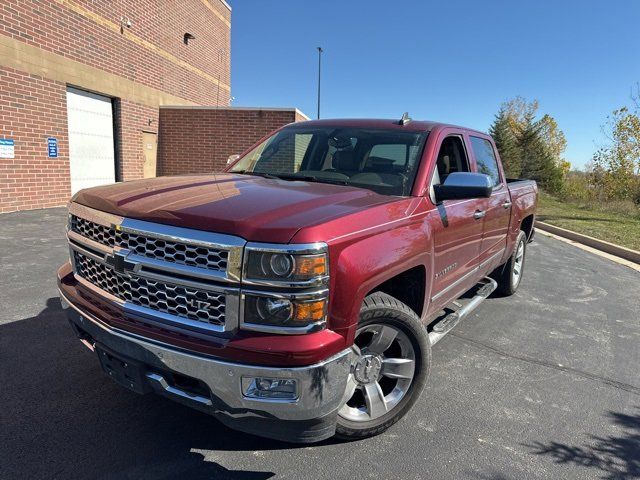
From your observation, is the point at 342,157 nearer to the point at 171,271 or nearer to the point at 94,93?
the point at 171,271

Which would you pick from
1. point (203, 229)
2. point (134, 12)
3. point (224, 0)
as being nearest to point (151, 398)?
point (203, 229)

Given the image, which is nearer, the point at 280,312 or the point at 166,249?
the point at 280,312

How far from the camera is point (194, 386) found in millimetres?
2148

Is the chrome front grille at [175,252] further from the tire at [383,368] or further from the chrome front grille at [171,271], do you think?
the tire at [383,368]

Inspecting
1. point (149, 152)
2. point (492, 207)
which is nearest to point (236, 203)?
point (492, 207)

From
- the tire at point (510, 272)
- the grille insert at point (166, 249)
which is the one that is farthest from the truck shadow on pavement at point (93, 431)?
the tire at point (510, 272)

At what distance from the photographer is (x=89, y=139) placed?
11859 mm

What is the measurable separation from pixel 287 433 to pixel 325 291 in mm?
722

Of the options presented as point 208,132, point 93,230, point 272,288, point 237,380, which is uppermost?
point 208,132

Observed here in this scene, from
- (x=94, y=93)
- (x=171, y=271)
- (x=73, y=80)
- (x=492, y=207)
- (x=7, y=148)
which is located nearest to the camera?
(x=171, y=271)

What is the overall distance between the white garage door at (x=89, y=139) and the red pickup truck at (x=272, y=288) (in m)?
9.73

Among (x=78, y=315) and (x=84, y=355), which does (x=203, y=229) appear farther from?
(x=84, y=355)

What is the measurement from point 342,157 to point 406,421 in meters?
2.02

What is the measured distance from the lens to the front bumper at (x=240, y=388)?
199 cm
